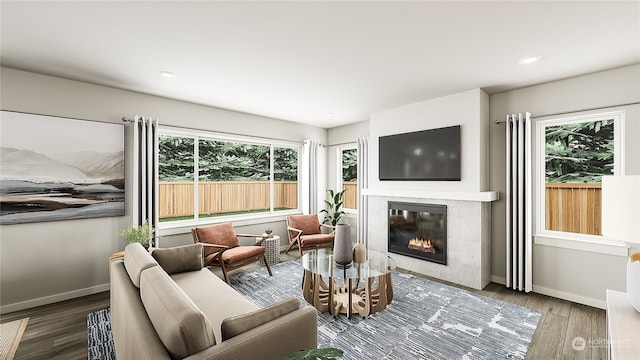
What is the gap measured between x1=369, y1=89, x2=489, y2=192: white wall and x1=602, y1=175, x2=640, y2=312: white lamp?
2.19 metres

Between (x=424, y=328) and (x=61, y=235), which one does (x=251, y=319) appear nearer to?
(x=424, y=328)

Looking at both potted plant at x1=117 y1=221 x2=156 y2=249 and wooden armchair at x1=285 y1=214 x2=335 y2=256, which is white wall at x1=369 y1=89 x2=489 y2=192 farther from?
potted plant at x1=117 y1=221 x2=156 y2=249

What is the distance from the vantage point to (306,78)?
10.4 feet

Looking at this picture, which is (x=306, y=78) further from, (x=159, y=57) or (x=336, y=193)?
(x=336, y=193)

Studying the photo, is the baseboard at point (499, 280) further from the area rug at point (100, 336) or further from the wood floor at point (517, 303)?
the area rug at point (100, 336)

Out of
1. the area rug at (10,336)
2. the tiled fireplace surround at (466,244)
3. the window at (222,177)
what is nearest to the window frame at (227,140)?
the window at (222,177)

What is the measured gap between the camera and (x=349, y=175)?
18.7 ft

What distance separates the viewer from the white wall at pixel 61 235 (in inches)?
113

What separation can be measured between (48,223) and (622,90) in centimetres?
632

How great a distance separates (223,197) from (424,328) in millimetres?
3595

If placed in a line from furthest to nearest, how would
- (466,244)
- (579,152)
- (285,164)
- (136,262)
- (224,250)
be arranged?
(285,164), (466,244), (224,250), (579,152), (136,262)

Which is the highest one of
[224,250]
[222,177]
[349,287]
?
[222,177]

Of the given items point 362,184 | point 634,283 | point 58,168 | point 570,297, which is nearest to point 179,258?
point 58,168

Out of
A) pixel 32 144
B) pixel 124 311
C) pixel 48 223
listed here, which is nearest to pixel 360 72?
pixel 124 311
